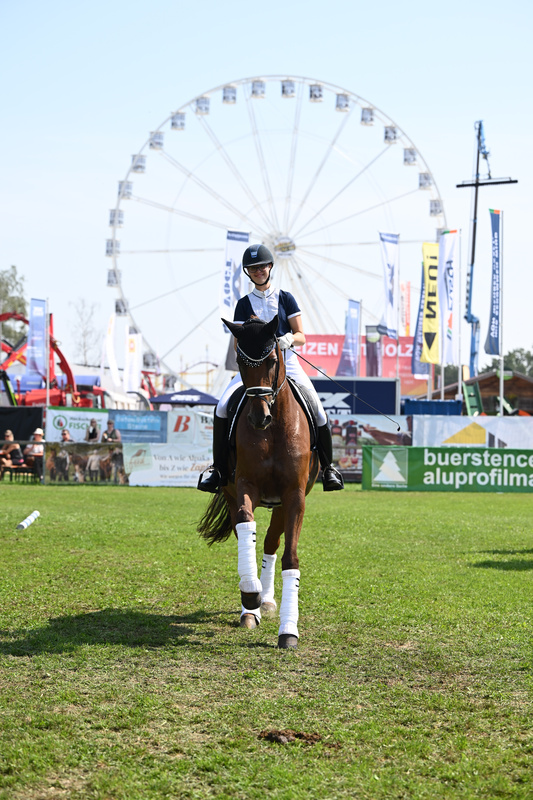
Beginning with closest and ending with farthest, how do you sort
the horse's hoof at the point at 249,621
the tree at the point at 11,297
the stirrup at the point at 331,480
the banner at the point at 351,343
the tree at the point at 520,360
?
the horse's hoof at the point at 249,621, the stirrup at the point at 331,480, the banner at the point at 351,343, the tree at the point at 11,297, the tree at the point at 520,360

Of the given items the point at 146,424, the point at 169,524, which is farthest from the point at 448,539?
the point at 146,424

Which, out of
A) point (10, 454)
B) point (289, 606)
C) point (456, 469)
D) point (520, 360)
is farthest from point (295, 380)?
point (520, 360)

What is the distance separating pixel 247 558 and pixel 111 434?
77.3ft

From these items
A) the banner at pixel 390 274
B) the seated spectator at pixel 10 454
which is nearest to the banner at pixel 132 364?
the banner at pixel 390 274

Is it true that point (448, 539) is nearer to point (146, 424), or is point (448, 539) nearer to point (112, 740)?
point (112, 740)

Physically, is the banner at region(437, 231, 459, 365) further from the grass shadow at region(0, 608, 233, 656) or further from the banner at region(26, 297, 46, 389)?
the grass shadow at region(0, 608, 233, 656)

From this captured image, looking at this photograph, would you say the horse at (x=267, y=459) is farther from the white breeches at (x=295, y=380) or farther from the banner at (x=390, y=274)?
the banner at (x=390, y=274)

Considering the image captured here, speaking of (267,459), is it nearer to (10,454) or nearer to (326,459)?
(326,459)

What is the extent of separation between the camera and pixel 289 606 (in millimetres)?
6043

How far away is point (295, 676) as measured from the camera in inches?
199

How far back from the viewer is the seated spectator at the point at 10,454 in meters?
27.2

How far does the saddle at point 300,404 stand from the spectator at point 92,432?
2282 centimetres

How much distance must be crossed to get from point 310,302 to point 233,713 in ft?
142

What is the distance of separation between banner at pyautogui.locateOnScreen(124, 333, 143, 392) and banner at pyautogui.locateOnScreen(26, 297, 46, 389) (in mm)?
10300
